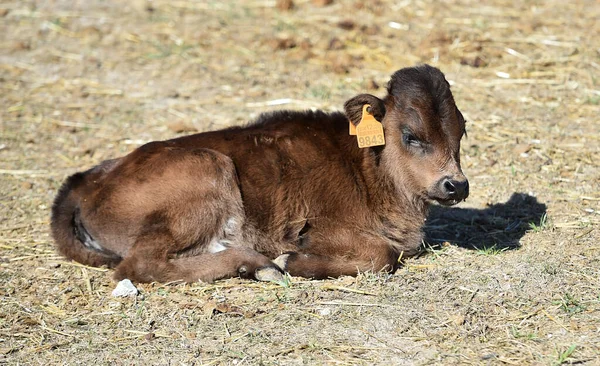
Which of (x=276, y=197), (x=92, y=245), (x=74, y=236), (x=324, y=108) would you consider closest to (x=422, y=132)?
(x=276, y=197)

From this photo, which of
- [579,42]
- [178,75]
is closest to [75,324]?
[178,75]

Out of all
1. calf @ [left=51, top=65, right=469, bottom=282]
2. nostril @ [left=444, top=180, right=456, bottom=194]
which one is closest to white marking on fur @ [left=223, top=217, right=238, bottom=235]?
calf @ [left=51, top=65, right=469, bottom=282]

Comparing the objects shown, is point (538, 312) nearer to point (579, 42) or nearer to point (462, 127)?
point (462, 127)

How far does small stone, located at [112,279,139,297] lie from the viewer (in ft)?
21.0

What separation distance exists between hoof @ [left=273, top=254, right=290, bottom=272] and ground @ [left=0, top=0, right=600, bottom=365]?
0.66ft

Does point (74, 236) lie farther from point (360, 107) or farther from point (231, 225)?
point (360, 107)

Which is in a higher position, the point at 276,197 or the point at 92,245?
the point at 276,197

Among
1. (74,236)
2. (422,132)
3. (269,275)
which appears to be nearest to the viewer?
(269,275)

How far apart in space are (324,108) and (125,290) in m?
4.60

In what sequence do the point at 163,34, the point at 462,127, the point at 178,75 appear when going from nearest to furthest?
the point at 462,127
the point at 178,75
the point at 163,34

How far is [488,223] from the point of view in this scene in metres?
7.80

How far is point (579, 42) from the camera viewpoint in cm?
1186

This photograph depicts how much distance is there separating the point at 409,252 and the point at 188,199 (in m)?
1.94

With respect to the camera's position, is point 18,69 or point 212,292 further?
point 18,69
